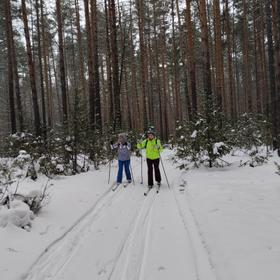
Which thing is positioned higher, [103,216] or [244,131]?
[244,131]

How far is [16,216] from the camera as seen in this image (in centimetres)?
484

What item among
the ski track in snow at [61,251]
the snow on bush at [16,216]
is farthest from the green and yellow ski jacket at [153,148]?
the snow on bush at [16,216]

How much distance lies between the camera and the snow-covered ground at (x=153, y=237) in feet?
11.4

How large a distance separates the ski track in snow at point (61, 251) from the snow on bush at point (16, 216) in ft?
2.38

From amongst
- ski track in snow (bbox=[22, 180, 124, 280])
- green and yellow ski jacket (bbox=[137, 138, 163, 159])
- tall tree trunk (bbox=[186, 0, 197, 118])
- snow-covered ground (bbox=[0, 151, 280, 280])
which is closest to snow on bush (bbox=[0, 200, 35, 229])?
snow-covered ground (bbox=[0, 151, 280, 280])

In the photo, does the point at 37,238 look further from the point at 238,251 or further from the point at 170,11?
the point at 170,11

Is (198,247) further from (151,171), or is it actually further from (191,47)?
(191,47)

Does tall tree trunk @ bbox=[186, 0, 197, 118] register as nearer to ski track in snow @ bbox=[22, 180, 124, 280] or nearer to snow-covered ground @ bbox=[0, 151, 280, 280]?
snow-covered ground @ bbox=[0, 151, 280, 280]

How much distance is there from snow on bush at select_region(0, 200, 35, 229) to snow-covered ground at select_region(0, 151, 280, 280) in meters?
0.16

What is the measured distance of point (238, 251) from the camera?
12.4 feet

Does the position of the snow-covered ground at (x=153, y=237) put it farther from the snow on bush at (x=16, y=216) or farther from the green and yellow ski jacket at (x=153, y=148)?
the green and yellow ski jacket at (x=153, y=148)

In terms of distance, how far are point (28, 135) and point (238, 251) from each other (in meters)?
11.6

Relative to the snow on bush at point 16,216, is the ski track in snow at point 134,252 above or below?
below

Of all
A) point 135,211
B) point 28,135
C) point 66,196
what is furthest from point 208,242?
point 28,135
